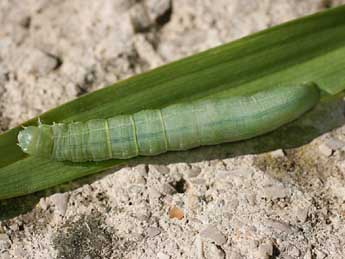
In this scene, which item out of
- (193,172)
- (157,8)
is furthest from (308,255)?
(157,8)

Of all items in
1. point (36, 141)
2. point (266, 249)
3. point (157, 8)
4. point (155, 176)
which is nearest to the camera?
point (266, 249)

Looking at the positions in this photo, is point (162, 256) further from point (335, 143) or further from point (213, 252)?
point (335, 143)

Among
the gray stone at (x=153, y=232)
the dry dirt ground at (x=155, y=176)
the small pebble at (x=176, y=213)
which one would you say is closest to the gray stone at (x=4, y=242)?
the dry dirt ground at (x=155, y=176)

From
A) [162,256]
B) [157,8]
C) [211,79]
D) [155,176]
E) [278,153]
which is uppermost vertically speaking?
[157,8]

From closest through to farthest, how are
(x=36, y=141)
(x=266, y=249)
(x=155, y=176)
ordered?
1. (x=266, y=249)
2. (x=36, y=141)
3. (x=155, y=176)

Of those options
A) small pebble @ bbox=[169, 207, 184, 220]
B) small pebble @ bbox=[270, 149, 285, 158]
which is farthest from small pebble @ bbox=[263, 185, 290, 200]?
small pebble @ bbox=[169, 207, 184, 220]

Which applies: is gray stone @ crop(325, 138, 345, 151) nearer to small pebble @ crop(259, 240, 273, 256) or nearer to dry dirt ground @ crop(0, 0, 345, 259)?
dry dirt ground @ crop(0, 0, 345, 259)

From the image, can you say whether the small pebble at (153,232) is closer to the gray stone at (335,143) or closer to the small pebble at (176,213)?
the small pebble at (176,213)
